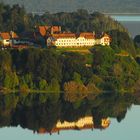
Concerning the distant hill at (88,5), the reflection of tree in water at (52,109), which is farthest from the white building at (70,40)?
the distant hill at (88,5)

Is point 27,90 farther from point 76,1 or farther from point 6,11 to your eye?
point 76,1

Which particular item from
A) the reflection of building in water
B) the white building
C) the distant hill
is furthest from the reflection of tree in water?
the distant hill

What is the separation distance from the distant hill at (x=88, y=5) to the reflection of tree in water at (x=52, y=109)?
54.3 m

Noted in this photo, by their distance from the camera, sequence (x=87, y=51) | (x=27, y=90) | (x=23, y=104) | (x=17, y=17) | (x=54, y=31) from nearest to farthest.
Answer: (x=23, y=104)
(x=27, y=90)
(x=87, y=51)
(x=54, y=31)
(x=17, y=17)

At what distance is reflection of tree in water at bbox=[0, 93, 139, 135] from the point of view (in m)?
28.1

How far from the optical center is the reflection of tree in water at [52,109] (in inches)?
1107

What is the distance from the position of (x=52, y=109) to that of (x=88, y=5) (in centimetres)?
6066

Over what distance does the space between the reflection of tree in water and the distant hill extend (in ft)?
178

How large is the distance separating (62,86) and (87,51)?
11.4 ft

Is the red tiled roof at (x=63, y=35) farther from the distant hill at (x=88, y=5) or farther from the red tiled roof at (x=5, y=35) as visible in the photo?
the distant hill at (x=88, y=5)

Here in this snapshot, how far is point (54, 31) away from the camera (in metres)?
41.1

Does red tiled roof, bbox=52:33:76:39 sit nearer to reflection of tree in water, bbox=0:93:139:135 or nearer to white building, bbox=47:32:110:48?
white building, bbox=47:32:110:48

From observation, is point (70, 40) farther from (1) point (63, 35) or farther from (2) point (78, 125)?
(2) point (78, 125)

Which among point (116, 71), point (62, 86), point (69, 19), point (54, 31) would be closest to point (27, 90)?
point (62, 86)
